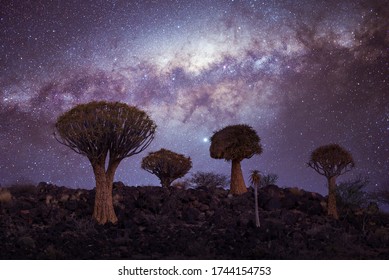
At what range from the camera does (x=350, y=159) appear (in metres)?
19.6

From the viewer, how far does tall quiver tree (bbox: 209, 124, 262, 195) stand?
2119 cm

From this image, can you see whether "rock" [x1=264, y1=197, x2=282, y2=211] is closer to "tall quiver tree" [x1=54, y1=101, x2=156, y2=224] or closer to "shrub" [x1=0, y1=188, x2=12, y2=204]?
"tall quiver tree" [x1=54, y1=101, x2=156, y2=224]

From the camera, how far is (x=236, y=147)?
837 inches

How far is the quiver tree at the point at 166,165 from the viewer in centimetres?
2533

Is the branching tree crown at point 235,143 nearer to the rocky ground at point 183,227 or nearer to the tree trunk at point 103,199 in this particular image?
the rocky ground at point 183,227

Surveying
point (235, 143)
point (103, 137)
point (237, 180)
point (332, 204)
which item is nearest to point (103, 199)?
point (103, 137)

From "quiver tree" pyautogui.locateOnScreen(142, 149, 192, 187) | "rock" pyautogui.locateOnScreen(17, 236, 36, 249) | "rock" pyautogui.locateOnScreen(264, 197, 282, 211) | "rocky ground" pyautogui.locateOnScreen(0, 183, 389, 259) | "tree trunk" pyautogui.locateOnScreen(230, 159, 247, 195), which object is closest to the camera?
"rocky ground" pyautogui.locateOnScreen(0, 183, 389, 259)

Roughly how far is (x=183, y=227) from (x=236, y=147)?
7205 mm

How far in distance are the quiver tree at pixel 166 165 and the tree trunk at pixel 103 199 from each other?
1004cm

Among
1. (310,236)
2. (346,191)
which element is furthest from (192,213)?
(346,191)

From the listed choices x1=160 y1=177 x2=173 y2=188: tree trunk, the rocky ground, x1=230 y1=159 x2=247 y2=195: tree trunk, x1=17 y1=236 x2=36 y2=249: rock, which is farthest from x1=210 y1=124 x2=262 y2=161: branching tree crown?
x1=17 y1=236 x2=36 y2=249: rock

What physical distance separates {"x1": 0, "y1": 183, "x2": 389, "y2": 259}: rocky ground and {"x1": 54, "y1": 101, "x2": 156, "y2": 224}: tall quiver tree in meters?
0.95

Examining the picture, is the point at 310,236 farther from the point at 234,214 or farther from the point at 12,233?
the point at 12,233

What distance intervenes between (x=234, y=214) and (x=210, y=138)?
6055mm
